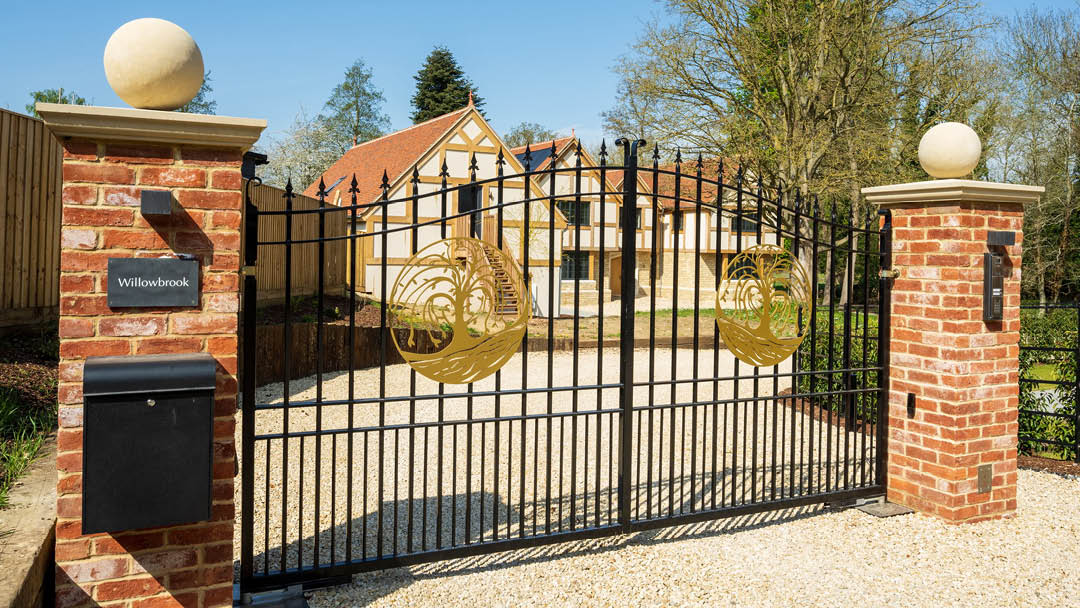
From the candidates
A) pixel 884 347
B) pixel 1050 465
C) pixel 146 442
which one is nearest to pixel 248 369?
pixel 146 442

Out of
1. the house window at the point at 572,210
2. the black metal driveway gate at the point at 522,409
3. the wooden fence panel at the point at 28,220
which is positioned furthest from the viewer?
the house window at the point at 572,210

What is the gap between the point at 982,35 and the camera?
15.3 metres

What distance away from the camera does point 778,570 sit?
404 cm

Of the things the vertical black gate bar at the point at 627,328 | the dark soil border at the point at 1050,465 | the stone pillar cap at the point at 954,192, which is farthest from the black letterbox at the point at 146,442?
the dark soil border at the point at 1050,465

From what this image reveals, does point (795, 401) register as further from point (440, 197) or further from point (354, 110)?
point (354, 110)

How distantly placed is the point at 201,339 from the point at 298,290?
1179 cm

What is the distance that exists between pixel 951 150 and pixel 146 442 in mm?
4896

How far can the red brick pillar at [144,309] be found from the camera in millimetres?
2674

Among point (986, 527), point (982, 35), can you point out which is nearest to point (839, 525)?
point (986, 527)

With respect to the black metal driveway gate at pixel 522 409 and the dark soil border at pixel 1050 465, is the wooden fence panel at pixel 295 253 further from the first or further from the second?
the dark soil border at pixel 1050 465

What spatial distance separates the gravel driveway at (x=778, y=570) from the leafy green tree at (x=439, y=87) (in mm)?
37389

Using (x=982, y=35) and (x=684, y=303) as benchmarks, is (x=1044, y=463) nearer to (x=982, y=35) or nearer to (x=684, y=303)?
(x=982, y=35)

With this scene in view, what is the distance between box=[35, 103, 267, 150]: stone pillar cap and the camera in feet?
8.61

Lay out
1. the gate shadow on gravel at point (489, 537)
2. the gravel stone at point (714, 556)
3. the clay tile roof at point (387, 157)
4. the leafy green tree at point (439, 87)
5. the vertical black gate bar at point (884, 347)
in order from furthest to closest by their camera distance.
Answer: the leafy green tree at point (439, 87) < the clay tile roof at point (387, 157) < the vertical black gate bar at point (884, 347) < the gate shadow on gravel at point (489, 537) < the gravel stone at point (714, 556)
